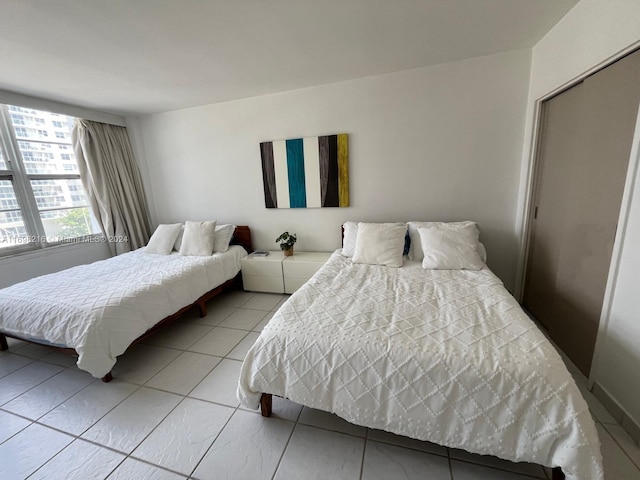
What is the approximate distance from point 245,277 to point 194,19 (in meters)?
2.41

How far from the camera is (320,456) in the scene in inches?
49.6

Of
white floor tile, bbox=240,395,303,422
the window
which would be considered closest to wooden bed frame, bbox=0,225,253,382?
white floor tile, bbox=240,395,303,422

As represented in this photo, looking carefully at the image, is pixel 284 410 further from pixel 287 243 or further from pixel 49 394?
pixel 287 243

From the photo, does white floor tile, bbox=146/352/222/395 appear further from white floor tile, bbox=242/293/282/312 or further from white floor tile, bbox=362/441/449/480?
white floor tile, bbox=362/441/449/480

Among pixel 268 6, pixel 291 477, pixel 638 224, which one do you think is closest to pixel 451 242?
pixel 638 224

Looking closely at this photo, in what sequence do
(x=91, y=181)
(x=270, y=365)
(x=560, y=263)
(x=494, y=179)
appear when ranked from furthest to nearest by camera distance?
(x=91, y=181), (x=494, y=179), (x=560, y=263), (x=270, y=365)

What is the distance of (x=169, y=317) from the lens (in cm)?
225

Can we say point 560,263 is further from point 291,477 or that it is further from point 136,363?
point 136,363

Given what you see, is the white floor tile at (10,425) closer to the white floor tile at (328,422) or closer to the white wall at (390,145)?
the white floor tile at (328,422)

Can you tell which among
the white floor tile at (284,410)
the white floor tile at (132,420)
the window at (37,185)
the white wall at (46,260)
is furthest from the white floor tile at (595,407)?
the window at (37,185)

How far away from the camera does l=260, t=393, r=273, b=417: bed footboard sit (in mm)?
1464

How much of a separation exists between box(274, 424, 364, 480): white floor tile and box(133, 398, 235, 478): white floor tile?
44cm

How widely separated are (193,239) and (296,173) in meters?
1.46

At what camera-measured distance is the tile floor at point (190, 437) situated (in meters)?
1.19
